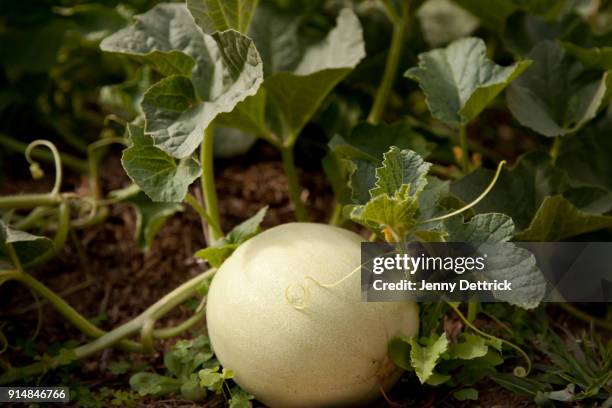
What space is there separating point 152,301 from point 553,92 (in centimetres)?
86

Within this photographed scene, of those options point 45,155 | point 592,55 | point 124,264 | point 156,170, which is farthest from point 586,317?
point 45,155

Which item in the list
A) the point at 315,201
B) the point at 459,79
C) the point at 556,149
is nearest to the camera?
the point at 459,79

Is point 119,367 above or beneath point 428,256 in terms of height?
beneath

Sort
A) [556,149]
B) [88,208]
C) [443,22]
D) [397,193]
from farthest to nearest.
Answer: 1. [443,22]
2. [88,208]
3. [556,149]
4. [397,193]

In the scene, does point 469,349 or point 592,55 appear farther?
point 592,55

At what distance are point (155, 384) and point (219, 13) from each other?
60 cm

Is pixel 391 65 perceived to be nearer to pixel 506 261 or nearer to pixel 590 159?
pixel 590 159

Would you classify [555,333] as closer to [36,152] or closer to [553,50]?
[553,50]

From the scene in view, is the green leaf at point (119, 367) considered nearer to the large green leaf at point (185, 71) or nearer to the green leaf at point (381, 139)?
the large green leaf at point (185, 71)

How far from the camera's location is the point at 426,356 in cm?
106

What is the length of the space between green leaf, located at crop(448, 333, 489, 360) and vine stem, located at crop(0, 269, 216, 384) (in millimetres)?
410

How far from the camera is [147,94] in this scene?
117 cm

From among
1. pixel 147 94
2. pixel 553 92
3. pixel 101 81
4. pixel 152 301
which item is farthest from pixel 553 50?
pixel 101 81

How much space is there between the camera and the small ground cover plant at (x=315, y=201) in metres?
1.08
